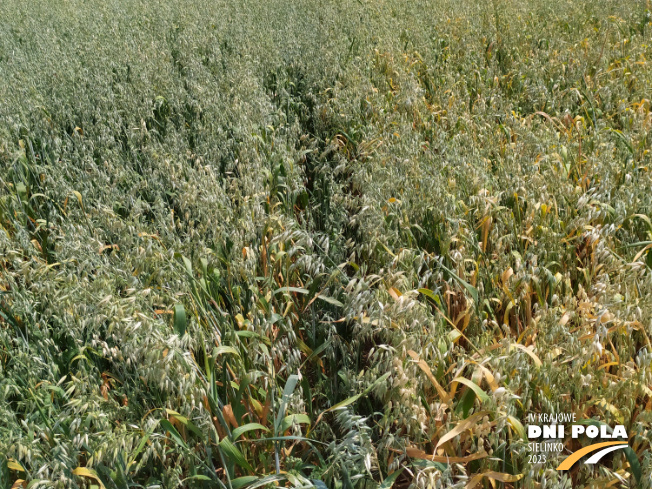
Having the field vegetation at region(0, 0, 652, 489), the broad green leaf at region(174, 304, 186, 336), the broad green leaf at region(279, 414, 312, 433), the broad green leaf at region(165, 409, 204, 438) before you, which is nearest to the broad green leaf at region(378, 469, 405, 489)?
the field vegetation at region(0, 0, 652, 489)

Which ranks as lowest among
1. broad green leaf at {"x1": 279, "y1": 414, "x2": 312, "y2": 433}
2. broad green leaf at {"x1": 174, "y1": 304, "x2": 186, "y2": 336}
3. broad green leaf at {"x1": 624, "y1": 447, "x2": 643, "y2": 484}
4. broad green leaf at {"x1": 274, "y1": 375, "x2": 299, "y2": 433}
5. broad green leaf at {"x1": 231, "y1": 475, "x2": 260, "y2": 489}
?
broad green leaf at {"x1": 624, "y1": 447, "x2": 643, "y2": 484}

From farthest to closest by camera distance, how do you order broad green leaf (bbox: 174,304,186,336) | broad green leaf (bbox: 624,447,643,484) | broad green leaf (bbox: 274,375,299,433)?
broad green leaf (bbox: 174,304,186,336) < broad green leaf (bbox: 274,375,299,433) < broad green leaf (bbox: 624,447,643,484)

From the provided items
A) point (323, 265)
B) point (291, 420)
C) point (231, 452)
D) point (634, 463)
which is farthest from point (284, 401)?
point (634, 463)

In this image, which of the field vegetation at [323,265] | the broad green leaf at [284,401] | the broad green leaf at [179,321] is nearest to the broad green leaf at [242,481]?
the field vegetation at [323,265]

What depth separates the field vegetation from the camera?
5.03 feet

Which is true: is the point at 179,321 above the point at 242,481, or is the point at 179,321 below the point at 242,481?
above

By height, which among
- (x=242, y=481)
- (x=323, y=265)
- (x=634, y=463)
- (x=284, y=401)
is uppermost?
(x=323, y=265)

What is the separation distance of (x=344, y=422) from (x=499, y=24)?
5.15 m

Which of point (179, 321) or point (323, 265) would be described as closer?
point (179, 321)

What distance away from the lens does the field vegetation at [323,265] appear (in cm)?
153

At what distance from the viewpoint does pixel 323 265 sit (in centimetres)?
218

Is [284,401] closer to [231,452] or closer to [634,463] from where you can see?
[231,452]

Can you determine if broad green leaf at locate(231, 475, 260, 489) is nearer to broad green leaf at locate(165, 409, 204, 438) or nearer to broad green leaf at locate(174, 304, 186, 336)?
broad green leaf at locate(165, 409, 204, 438)

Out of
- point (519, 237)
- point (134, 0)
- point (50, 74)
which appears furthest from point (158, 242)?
point (134, 0)
